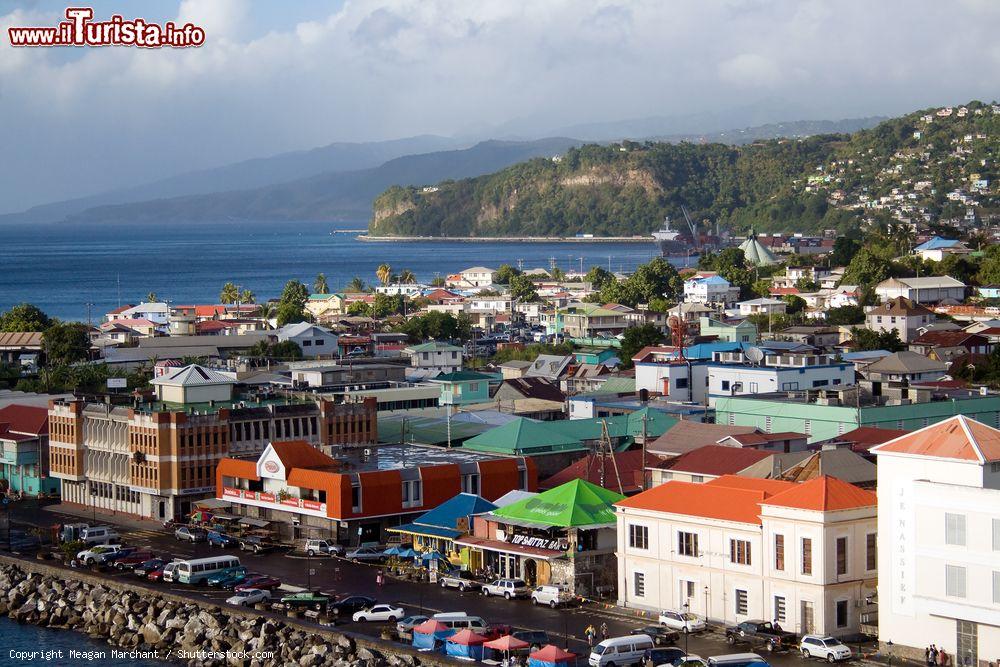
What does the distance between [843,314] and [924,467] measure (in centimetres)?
4583

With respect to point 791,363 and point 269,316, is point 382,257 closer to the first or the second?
point 269,316

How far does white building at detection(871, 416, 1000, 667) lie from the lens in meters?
18.0

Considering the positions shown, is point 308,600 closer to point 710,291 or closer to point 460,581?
point 460,581

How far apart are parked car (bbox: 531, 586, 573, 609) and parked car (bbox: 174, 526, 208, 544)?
760cm

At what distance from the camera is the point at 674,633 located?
801 inches

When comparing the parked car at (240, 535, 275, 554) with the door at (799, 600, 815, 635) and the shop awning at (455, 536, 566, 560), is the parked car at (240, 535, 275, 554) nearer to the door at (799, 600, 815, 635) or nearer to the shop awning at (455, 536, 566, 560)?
the shop awning at (455, 536, 566, 560)

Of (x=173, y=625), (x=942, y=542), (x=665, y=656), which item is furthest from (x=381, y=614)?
(x=942, y=542)

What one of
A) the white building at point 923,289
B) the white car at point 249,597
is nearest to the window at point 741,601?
the white car at point 249,597

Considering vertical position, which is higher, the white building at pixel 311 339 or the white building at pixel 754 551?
the white building at pixel 311 339

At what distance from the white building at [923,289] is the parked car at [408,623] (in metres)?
49.7

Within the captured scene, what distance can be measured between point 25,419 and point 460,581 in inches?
575

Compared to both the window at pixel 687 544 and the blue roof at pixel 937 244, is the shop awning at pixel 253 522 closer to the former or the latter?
the window at pixel 687 544

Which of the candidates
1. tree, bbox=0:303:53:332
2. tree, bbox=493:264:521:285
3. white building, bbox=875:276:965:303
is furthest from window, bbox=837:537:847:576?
tree, bbox=493:264:521:285

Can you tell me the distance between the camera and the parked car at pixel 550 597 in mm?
22344
